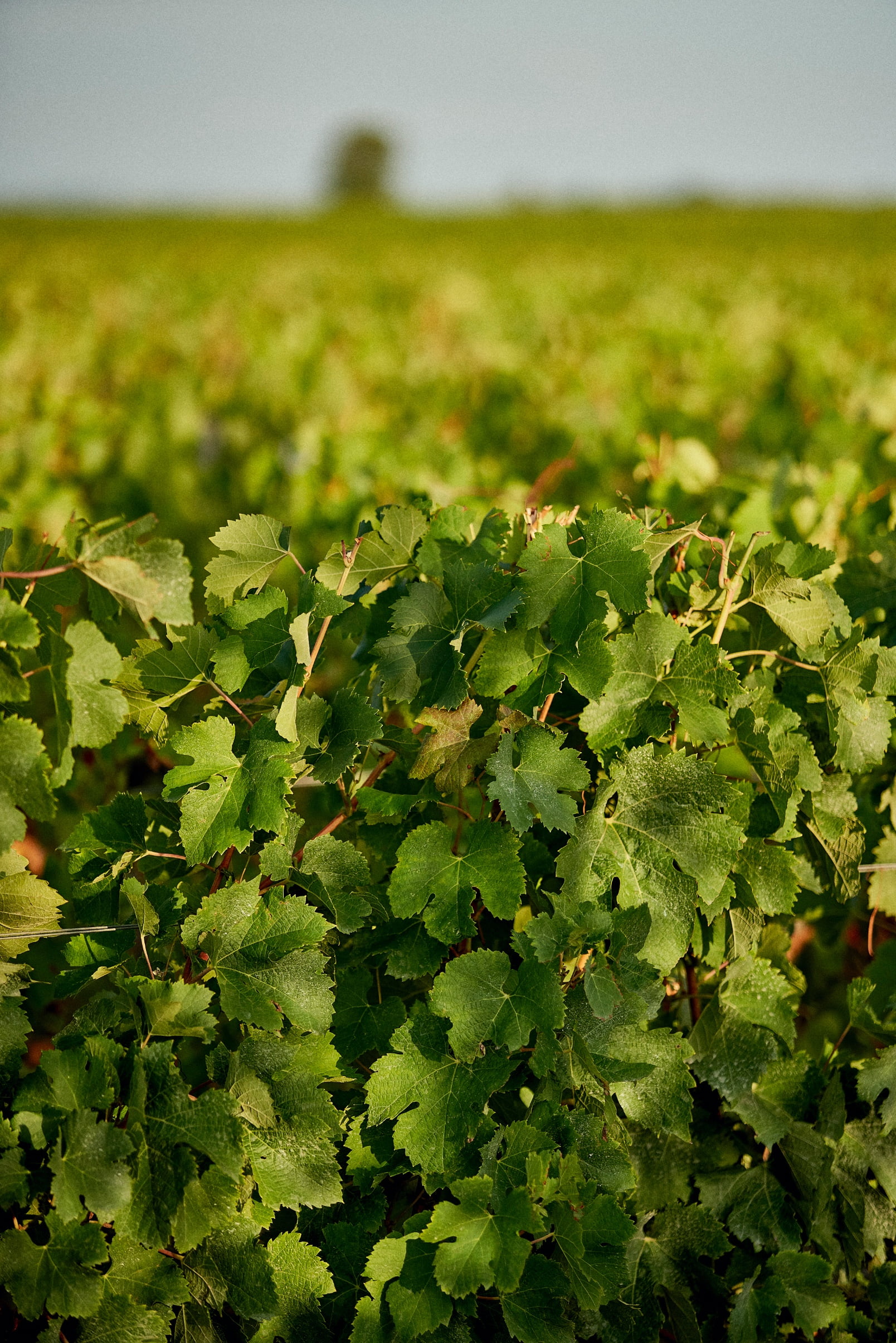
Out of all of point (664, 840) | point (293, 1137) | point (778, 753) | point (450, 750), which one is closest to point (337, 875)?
point (450, 750)

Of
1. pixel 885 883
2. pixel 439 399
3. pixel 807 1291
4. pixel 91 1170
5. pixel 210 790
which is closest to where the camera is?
pixel 91 1170

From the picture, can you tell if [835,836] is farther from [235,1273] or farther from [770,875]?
[235,1273]

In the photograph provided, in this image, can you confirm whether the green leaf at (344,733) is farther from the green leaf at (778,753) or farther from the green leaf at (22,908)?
the green leaf at (778,753)

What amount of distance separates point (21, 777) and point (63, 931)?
24 cm

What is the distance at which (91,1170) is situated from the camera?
4.21 feet

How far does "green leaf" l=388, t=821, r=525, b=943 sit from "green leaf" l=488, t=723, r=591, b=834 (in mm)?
69

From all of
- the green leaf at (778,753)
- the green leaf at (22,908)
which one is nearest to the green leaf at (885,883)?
the green leaf at (778,753)

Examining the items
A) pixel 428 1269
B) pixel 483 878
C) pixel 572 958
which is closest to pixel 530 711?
pixel 483 878

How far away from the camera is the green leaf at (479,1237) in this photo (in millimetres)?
1319

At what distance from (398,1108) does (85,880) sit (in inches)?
23.5

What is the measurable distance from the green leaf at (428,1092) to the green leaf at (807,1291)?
668 millimetres

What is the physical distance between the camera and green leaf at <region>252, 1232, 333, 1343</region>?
143 centimetres

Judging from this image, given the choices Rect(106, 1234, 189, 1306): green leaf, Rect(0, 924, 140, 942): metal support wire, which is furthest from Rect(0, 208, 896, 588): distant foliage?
Rect(106, 1234, 189, 1306): green leaf

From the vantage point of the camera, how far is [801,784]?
5.07ft
